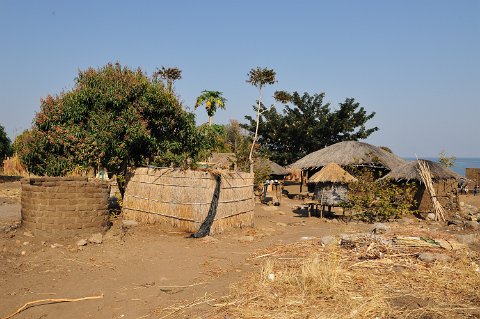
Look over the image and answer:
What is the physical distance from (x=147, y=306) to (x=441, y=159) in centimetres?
3226

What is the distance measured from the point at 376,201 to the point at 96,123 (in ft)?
31.0

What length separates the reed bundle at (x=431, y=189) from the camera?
14.9 metres

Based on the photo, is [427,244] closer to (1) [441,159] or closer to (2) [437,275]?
(2) [437,275]

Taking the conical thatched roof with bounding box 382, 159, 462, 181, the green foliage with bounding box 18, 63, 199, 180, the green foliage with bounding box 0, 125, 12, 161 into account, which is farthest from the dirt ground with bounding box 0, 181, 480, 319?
the green foliage with bounding box 0, 125, 12, 161

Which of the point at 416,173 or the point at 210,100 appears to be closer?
the point at 416,173

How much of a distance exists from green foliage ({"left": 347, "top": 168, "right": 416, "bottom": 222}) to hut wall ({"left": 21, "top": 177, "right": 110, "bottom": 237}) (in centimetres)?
→ 893

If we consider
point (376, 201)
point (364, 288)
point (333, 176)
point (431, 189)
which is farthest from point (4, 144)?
point (364, 288)

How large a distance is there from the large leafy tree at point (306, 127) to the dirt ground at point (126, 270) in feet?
64.0

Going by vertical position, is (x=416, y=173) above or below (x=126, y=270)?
above

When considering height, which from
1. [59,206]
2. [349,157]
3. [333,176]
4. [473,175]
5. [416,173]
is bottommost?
[59,206]

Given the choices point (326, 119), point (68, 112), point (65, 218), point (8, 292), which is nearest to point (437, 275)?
point (8, 292)

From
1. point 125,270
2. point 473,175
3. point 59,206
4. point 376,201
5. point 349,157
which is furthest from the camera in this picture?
point 473,175

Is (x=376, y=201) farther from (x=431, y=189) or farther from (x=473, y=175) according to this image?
(x=473, y=175)

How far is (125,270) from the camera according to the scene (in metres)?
7.49
